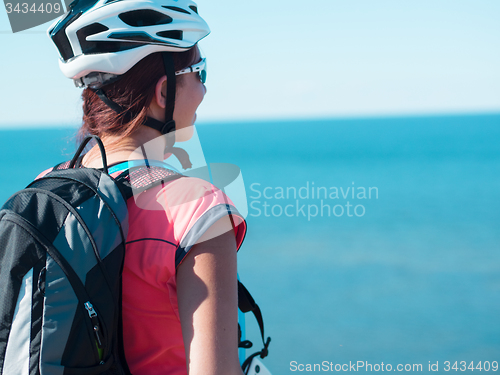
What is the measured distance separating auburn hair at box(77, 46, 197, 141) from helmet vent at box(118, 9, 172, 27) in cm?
11

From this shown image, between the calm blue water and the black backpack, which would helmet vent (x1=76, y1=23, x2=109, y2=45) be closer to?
the calm blue water

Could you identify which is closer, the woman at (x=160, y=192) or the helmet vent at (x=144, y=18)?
the woman at (x=160, y=192)

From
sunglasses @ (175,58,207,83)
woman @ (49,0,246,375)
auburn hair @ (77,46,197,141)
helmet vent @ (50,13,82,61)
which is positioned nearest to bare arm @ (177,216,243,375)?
woman @ (49,0,246,375)

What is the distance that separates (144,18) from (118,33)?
106mm

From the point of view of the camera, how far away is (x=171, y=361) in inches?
46.8

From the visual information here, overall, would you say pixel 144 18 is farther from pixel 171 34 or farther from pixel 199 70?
pixel 199 70

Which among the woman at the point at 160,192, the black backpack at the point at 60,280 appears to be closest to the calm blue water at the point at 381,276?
the woman at the point at 160,192

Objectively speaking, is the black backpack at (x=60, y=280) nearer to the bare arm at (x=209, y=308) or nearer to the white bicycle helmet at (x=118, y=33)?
the bare arm at (x=209, y=308)

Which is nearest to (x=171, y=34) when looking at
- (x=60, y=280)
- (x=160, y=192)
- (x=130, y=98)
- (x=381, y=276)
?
(x=130, y=98)

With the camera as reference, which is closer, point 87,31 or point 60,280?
point 60,280

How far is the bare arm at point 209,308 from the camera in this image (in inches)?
40.8

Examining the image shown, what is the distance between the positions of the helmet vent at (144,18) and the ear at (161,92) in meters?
0.19

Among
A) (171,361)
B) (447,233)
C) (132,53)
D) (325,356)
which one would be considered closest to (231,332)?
(171,361)

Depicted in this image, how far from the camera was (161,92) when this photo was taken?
1357mm
